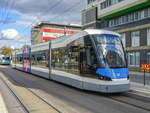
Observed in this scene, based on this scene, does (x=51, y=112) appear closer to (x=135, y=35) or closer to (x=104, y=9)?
(x=135, y=35)

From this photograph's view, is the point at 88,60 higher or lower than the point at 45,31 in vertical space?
lower

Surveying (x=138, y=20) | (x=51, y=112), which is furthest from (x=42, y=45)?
(x=138, y=20)

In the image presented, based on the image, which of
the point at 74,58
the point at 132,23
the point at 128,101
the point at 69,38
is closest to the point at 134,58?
the point at 132,23

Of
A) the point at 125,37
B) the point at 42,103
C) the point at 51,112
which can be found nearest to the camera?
the point at 51,112

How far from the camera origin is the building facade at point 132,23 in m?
36.4

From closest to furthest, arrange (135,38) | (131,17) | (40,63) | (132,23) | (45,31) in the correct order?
(40,63)
(135,38)
(132,23)
(131,17)
(45,31)

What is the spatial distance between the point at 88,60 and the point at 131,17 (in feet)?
102

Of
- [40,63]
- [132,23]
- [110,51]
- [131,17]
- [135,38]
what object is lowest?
[40,63]

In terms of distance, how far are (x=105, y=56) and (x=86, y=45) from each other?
1.30 meters

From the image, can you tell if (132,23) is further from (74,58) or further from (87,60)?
(87,60)

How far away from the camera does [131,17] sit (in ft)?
131

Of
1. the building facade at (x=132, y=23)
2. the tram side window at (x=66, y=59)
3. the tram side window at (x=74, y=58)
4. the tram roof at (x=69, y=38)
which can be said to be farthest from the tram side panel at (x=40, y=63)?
the building facade at (x=132, y=23)

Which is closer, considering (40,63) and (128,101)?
(128,101)

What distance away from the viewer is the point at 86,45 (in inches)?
445
